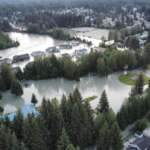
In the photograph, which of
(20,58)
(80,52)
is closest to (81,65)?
(80,52)

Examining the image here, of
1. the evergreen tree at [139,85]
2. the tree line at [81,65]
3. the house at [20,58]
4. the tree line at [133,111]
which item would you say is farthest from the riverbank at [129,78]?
the house at [20,58]

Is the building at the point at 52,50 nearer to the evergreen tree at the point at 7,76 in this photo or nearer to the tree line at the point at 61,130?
the evergreen tree at the point at 7,76

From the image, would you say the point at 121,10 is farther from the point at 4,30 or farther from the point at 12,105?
the point at 12,105

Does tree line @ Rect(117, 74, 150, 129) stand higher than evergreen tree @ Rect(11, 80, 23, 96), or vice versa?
tree line @ Rect(117, 74, 150, 129)

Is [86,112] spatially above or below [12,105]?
above

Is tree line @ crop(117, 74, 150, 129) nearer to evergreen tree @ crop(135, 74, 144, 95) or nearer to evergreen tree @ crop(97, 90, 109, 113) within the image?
evergreen tree @ crop(97, 90, 109, 113)

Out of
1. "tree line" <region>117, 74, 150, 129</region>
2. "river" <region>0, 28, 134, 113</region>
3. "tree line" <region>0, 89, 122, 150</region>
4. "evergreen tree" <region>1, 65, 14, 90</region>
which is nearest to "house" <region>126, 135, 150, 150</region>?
"tree line" <region>0, 89, 122, 150</region>

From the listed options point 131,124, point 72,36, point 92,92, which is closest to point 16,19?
point 72,36

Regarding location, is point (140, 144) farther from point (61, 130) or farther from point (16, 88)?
point (16, 88)
